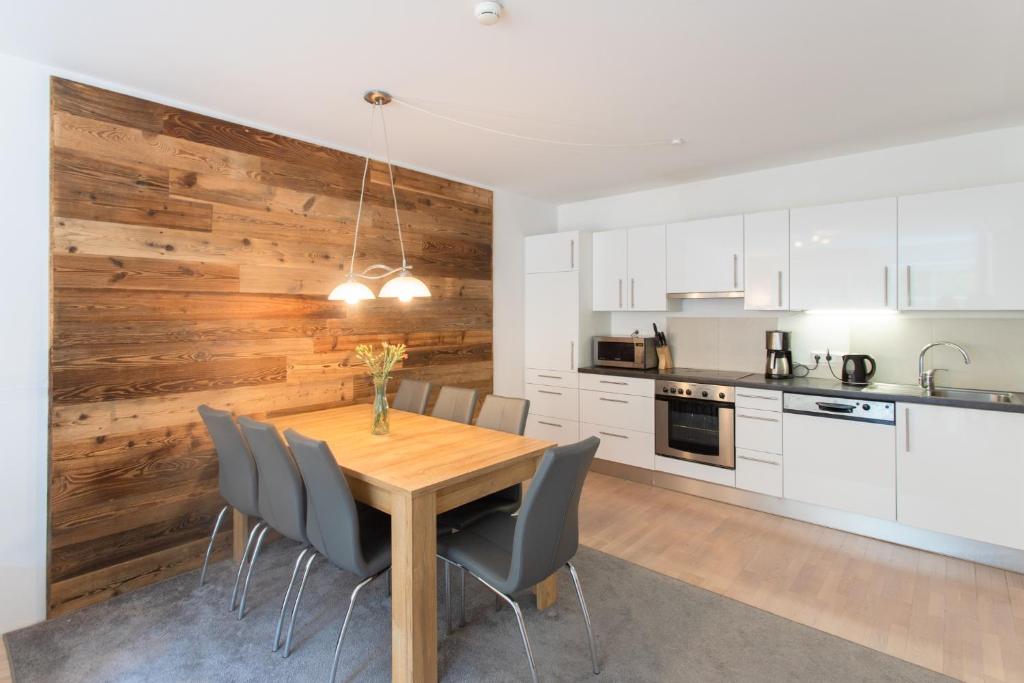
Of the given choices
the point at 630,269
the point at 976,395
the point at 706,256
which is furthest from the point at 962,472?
the point at 630,269

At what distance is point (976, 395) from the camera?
3.13 meters

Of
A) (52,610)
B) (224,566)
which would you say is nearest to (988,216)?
(224,566)

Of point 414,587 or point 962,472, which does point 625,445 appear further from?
point 414,587

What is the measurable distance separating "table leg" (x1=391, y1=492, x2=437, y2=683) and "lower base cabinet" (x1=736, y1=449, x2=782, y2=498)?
103 inches

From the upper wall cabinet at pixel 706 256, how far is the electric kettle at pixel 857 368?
0.87 m

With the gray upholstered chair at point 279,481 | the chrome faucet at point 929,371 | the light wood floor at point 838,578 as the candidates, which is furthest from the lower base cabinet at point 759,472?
the gray upholstered chair at point 279,481

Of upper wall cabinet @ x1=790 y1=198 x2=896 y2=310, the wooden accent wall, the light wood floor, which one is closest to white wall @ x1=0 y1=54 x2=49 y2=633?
the wooden accent wall

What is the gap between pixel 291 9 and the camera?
6.32 ft

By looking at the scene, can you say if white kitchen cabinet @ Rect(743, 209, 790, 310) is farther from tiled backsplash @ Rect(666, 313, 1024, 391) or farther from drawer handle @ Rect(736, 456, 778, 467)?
drawer handle @ Rect(736, 456, 778, 467)

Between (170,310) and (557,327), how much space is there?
117 inches

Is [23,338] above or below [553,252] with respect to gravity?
below

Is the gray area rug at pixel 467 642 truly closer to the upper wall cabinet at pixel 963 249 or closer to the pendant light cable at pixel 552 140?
the upper wall cabinet at pixel 963 249

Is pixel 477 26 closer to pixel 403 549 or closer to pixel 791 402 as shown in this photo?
pixel 403 549

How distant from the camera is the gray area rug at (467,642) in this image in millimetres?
2023
